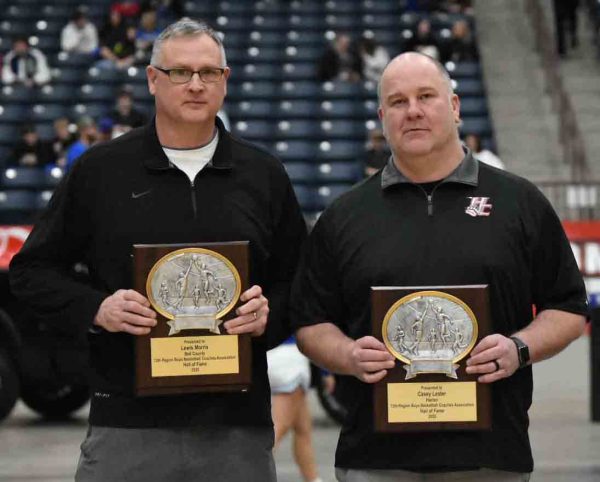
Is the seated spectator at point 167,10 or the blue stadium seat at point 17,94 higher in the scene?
the seated spectator at point 167,10

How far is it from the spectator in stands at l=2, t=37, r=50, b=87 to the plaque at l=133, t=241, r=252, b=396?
1628cm

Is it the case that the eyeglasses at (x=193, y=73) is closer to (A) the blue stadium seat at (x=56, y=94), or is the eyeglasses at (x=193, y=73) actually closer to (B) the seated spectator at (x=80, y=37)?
(A) the blue stadium seat at (x=56, y=94)

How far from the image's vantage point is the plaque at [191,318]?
13.0ft

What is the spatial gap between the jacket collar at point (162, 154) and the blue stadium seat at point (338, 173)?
12944 millimetres

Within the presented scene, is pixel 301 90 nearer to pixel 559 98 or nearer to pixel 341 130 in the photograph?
pixel 341 130

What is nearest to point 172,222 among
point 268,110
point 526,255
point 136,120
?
point 526,255

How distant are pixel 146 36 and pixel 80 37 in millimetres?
1212

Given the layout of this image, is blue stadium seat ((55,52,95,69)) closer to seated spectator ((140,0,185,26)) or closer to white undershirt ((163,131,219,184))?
seated spectator ((140,0,185,26))

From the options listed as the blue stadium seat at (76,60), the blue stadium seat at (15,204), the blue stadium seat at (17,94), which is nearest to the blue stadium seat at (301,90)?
the blue stadium seat at (76,60)

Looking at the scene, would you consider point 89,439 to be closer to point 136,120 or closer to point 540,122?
point 136,120

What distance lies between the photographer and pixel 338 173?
683 inches

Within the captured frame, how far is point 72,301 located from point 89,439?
0.42 m

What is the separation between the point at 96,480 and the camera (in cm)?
412

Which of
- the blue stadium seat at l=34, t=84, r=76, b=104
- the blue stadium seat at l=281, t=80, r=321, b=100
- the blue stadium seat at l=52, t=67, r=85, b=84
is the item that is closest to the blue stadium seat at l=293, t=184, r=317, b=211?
the blue stadium seat at l=281, t=80, r=321, b=100
